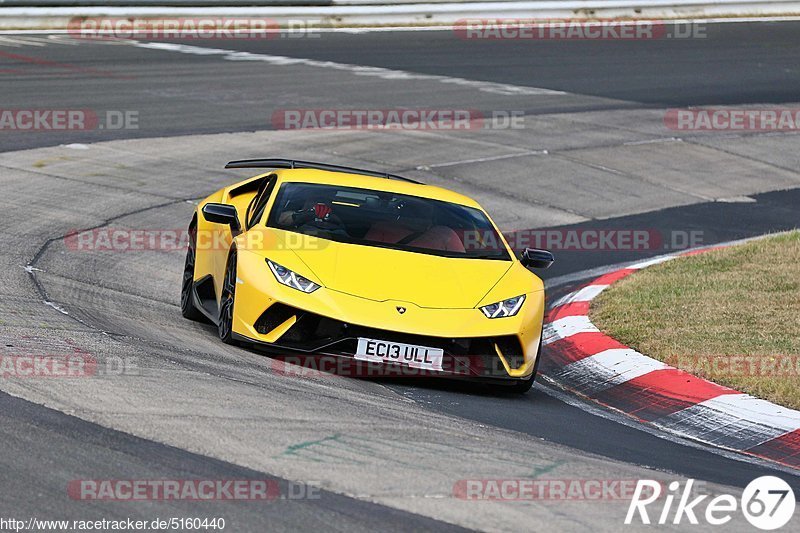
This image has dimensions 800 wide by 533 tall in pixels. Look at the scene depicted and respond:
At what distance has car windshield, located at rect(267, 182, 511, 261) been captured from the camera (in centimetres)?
878

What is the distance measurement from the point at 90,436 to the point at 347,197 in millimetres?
4038

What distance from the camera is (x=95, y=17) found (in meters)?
24.5

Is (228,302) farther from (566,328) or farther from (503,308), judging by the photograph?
(566,328)

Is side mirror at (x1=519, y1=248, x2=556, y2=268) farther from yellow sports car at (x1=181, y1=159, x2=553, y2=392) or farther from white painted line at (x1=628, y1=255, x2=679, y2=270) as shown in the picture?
white painted line at (x1=628, y1=255, x2=679, y2=270)

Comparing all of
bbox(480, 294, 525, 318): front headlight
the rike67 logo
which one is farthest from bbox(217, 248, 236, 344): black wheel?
the rike67 logo

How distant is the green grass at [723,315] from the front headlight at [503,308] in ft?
4.24

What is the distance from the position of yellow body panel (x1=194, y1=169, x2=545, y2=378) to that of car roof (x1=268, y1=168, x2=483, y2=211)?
0.70 m

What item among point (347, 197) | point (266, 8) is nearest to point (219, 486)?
point (347, 197)

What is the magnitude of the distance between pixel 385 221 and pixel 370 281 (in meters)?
1.01

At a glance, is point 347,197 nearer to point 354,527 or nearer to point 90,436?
point 90,436

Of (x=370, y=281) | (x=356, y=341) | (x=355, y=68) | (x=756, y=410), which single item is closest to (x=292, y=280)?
(x=370, y=281)

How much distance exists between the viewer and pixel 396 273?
8219 millimetres

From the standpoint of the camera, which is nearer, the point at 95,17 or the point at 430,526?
the point at 430,526

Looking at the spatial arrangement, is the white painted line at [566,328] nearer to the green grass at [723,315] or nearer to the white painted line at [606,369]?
the green grass at [723,315]
